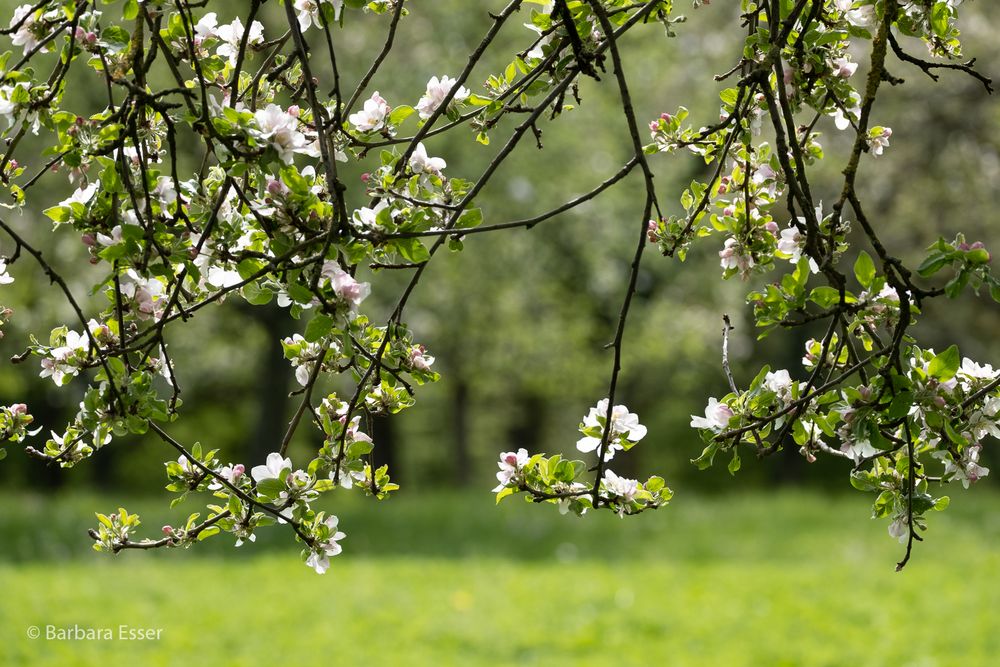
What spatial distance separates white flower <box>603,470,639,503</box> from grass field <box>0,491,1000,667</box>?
13.7 ft

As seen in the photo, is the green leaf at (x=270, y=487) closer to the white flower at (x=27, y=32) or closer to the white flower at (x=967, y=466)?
the white flower at (x=27, y=32)

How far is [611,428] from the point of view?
1.86m

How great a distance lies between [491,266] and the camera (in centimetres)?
1267

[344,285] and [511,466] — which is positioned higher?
[344,285]

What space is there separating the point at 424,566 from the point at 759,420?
24.0 feet

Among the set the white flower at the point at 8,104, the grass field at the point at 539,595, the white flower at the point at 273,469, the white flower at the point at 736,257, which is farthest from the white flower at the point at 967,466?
the grass field at the point at 539,595

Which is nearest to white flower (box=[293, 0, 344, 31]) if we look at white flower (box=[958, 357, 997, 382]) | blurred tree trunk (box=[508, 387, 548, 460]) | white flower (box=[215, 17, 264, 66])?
white flower (box=[215, 17, 264, 66])

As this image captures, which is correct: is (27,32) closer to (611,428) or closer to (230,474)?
(230,474)

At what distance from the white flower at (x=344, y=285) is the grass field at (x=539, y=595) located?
4486mm

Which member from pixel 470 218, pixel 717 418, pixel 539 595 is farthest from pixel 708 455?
pixel 539 595

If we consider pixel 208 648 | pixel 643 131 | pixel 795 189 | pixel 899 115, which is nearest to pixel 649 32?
pixel 643 131

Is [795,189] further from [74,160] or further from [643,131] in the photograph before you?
[643,131]

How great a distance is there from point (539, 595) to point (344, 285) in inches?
241

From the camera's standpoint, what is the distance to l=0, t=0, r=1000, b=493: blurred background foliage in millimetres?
11820
